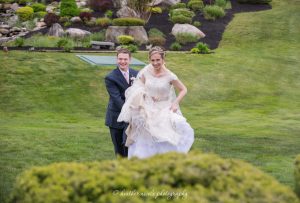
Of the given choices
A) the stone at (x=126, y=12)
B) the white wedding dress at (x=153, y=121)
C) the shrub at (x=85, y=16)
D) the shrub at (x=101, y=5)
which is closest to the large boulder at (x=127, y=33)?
the shrub at (x=85, y=16)

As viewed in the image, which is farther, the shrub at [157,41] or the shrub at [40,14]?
the shrub at [40,14]

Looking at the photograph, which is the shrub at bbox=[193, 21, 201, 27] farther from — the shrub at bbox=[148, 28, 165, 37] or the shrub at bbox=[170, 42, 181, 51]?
the shrub at bbox=[170, 42, 181, 51]

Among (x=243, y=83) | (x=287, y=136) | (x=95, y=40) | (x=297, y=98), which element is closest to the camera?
(x=287, y=136)

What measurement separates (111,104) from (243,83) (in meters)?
15.4

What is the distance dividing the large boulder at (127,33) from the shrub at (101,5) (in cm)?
746

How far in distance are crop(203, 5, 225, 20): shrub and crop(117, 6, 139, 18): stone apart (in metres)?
4.17

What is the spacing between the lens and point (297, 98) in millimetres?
22844

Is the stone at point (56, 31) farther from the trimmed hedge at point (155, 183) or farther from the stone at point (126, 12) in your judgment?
the trimmed hedge at point (155, 183)

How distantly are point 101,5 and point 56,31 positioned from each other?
6752mm

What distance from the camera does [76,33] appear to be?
31.0m

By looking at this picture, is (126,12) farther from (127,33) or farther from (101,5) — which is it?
(127,33)

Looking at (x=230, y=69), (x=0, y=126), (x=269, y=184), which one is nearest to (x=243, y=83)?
(x=230, y=69)

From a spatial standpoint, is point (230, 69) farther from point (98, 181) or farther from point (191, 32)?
point (98, 181)

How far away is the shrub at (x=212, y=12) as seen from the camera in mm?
35500
